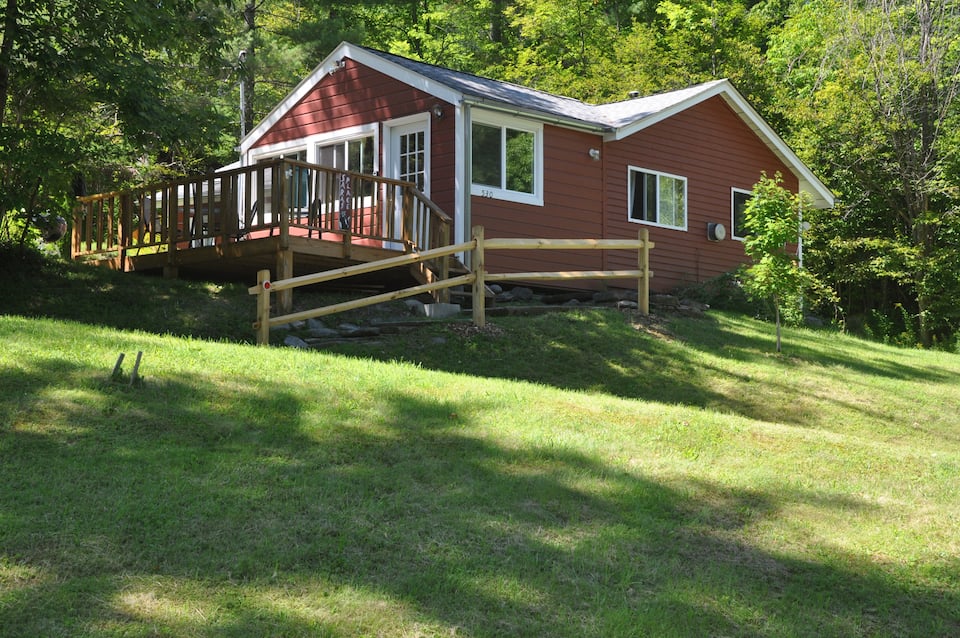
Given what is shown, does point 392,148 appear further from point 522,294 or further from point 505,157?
point 522,294

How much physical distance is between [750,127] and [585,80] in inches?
391

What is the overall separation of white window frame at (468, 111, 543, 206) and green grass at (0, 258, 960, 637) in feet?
25.5

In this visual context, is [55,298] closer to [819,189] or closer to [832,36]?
[819,189]

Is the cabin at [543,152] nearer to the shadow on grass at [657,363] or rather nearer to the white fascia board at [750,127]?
the white fascia board at [750,127]

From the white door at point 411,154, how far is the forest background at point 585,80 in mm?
2938

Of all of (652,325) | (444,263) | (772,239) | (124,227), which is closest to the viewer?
(772,239)

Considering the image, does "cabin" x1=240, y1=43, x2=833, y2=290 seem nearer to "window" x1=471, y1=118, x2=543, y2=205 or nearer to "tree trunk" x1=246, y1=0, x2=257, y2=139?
"window" x1=471, y1=118, x2=543, y2=205

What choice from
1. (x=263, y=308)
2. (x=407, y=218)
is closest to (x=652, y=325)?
(x=407, y=218)

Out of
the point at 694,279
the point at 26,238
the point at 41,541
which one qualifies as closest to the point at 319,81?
the point at 26,238

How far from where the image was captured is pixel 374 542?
17.6ft

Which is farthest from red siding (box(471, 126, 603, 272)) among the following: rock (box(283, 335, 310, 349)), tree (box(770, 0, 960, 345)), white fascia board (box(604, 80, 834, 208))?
tree (box(770, 0, 960, 345))

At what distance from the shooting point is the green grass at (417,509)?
4.73m

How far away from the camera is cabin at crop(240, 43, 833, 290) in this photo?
17.0 metres

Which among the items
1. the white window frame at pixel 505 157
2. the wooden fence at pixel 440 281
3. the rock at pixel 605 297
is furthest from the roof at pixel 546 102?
the wooden fence at pixel 440 281
